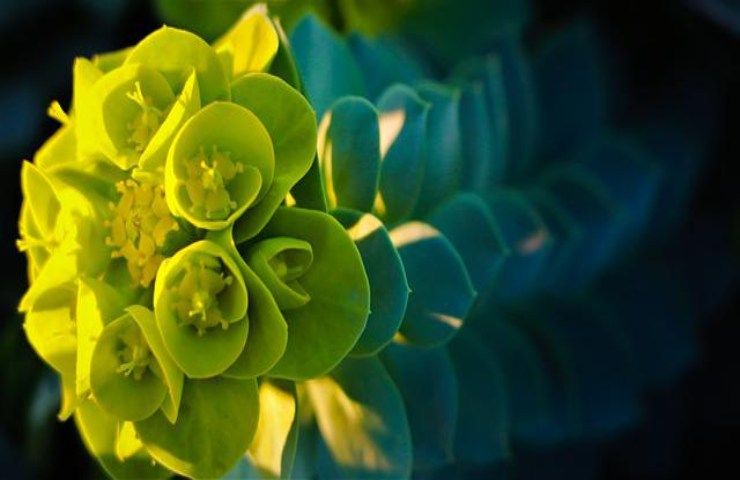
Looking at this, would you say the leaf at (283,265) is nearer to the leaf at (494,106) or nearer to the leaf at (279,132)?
the leaf at (279,132)

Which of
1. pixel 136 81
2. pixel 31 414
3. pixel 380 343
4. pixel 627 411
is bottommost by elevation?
pixel 31 414

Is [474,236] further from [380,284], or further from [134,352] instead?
[134,352]

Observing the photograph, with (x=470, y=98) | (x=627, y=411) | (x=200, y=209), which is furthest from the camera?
(x=627, y=411)

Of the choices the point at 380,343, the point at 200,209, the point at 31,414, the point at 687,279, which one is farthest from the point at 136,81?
the point at 687,279

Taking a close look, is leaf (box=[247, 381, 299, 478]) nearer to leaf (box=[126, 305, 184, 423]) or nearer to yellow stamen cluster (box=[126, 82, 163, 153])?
leaf (box=[126, 305, 184, 423])

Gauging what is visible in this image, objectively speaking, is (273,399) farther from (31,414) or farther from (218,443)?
(31,414)

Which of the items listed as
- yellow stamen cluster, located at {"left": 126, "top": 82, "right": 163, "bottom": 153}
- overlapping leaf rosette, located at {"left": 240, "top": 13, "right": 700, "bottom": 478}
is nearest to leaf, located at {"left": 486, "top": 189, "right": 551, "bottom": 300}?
overlapping leaf rosette, located at {"left": 240, "top": 13, "right": 700, "bottom": 478}
